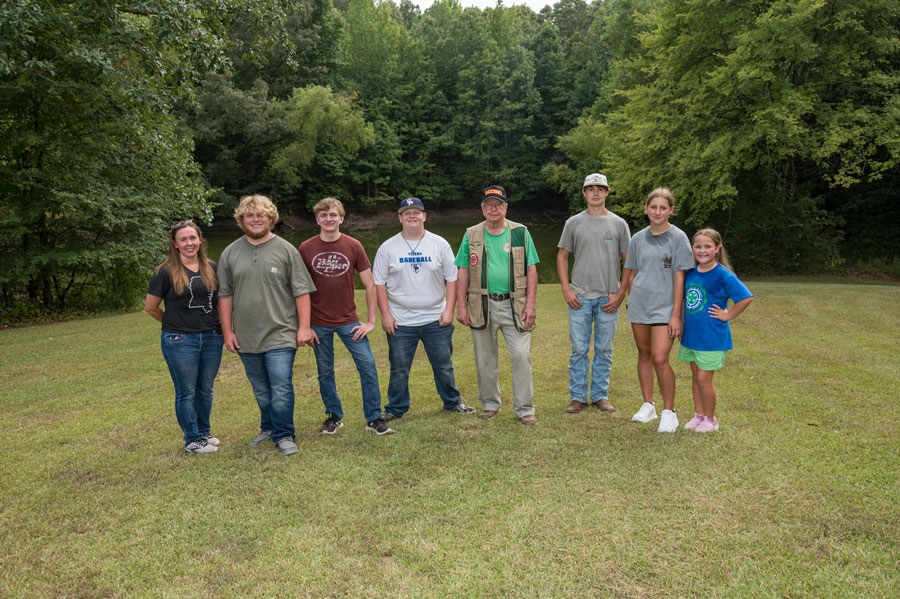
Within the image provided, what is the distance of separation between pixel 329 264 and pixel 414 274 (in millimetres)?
785

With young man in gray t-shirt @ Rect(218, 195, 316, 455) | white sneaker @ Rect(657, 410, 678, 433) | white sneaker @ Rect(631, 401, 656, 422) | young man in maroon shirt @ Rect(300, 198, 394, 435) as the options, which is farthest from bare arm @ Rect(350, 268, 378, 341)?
white sneaker @ Rect(657, 410, 678, 433)

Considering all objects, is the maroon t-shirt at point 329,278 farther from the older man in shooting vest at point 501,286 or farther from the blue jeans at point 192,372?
the older man in shooting vest at point 501,286

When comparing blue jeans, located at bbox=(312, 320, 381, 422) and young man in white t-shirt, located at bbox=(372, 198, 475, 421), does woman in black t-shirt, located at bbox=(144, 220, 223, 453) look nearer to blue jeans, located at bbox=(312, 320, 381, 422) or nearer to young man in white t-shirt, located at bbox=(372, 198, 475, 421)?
blue jeans, located at bbox=(312, 320, 381, 422)

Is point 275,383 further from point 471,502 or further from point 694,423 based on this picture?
point 694,423

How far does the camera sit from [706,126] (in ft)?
63.8

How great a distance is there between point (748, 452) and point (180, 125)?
127 ft

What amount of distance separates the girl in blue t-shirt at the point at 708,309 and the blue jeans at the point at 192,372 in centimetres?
397

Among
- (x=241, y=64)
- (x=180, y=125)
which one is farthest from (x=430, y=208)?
(x=180, y=125)

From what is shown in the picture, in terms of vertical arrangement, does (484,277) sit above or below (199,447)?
above

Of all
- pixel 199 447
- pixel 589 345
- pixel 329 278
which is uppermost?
pixel 329 278

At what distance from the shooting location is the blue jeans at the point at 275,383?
4.59m

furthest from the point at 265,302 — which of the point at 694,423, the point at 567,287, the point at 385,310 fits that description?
the point at 694,423

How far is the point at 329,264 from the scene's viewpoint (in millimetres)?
4902

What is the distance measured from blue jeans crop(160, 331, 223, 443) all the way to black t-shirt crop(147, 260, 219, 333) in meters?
0.07
